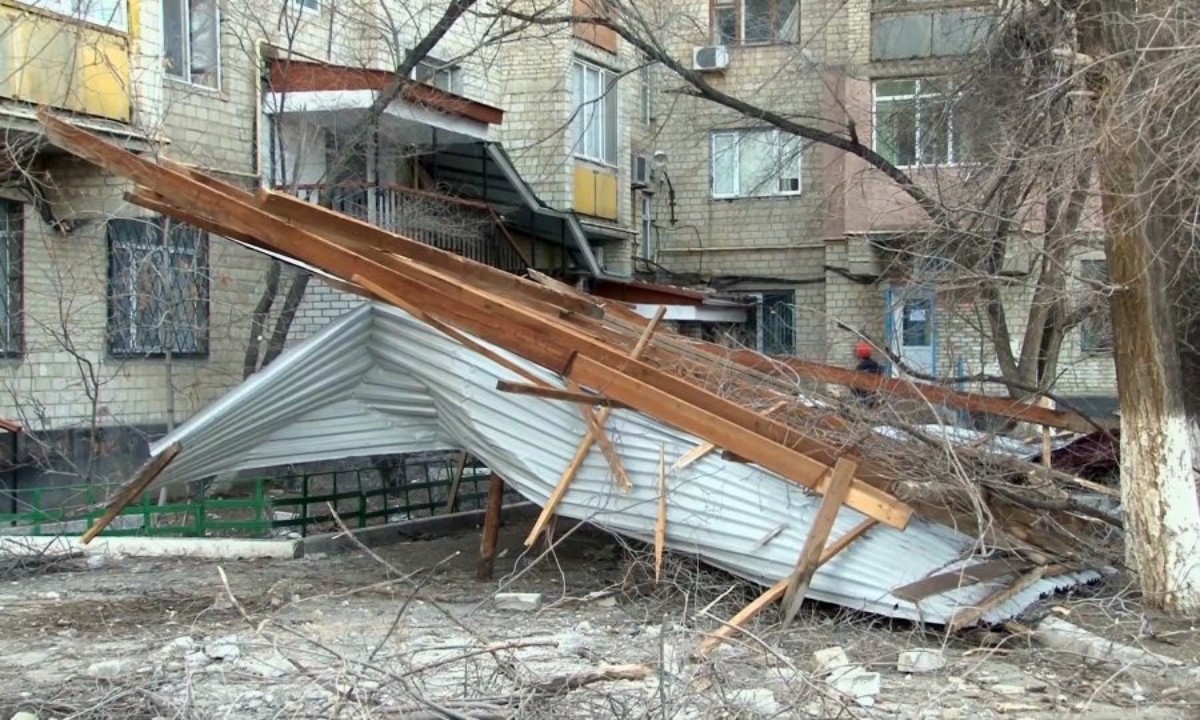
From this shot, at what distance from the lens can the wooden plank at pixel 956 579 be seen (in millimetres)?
6429

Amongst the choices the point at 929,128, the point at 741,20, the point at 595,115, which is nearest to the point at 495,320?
the point at 929,128

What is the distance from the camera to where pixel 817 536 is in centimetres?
655

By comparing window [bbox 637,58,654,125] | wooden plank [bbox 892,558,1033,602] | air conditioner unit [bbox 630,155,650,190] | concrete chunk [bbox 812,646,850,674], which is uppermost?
window [bbox 637,58,654,125]

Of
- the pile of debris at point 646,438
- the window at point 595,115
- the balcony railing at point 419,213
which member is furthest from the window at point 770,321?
the pile of debris at point 646,438

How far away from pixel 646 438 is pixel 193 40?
1029 cm

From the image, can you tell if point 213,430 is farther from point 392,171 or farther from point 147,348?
point 392,171

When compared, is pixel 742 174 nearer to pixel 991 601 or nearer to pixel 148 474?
pixel 148 474

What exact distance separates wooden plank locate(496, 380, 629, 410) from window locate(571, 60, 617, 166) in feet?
47.7

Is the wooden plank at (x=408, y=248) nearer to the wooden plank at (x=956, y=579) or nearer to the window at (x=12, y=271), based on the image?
the wooden plank at (x=956, y=579)

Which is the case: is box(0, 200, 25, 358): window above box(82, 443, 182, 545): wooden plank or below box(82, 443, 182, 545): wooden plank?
above

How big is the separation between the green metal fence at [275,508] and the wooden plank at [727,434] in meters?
3.03

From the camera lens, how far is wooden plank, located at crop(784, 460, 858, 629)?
6488 mm

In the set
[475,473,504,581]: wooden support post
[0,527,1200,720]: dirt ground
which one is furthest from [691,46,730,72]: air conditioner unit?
[475,473,504,581]: wooden support post

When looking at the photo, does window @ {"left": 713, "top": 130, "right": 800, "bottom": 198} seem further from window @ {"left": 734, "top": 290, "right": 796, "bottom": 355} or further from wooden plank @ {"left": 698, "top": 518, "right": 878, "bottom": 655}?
wooden plank @ {"left": 698, "top": 518, "right": 878, "bottom": 655}
